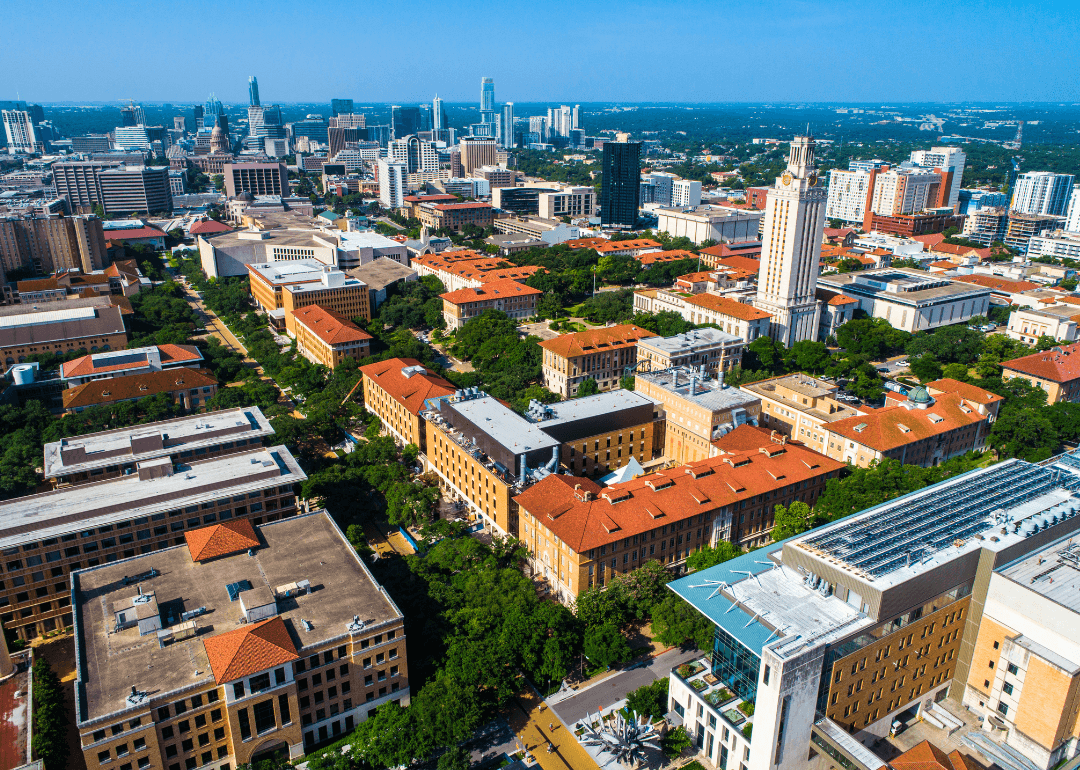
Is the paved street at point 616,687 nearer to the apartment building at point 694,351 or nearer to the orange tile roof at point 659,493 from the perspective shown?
the orange tile roof at point 659,493

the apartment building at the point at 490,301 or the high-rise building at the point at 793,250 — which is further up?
the high-rise building at the point at 793,250

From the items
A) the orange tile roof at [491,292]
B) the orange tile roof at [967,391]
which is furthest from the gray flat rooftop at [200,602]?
the orange tile roof at [491,292]

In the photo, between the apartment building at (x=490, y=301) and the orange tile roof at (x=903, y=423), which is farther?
the apartment building at (x=490, y=301)

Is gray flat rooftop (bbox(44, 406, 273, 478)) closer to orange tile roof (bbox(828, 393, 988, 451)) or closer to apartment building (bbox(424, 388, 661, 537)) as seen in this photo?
apartment building (bbox(424, 388, 661, 537))

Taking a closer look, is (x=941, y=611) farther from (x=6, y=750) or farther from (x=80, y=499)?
(x=80, y=499)

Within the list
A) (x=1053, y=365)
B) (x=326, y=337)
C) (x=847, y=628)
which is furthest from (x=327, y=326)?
(x=1053, y=365)

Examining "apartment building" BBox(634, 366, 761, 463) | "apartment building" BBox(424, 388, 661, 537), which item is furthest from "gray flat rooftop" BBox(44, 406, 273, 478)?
"apartment building" BBox(634, 366, 761, 463)
